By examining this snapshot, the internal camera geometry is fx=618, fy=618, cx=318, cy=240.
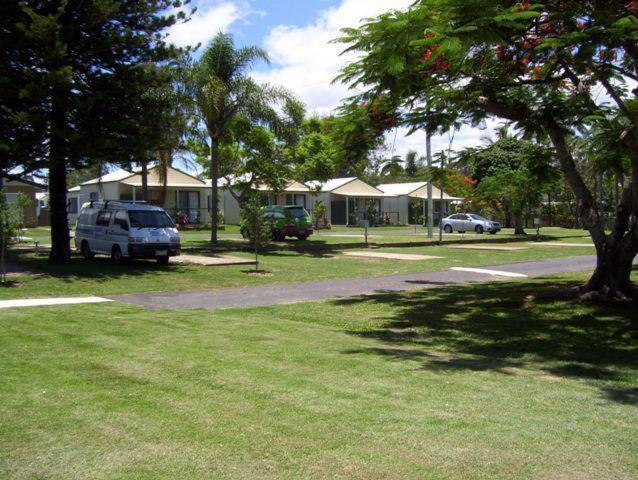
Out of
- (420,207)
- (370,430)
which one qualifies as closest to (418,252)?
(370,430)

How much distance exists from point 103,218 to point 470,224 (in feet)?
101

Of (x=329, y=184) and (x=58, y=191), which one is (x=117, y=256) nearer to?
(x=58, y=191)

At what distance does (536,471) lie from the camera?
13.3ft

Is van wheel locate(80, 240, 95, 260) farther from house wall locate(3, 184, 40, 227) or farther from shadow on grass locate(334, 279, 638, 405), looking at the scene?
house wall locate(3, 184, 40, 227)

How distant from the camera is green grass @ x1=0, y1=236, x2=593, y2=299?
15.5 meters

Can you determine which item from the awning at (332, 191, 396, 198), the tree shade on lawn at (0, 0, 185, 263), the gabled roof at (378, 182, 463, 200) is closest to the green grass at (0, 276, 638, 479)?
the tree shade on lawn at (0, 0, 185, 263)

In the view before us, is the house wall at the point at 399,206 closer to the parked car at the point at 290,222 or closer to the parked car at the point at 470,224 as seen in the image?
the parked car at the point at 470,224

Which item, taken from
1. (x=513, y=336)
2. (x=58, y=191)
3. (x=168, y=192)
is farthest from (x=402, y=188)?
(x=513, y=336)

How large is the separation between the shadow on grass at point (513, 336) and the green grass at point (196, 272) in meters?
4.73

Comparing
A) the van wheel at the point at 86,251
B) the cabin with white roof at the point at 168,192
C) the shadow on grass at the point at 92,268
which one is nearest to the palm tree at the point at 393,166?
the shadow on grass at the point at 92,268

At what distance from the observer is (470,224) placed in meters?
45.2

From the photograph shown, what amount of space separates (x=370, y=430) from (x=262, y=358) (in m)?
2.86

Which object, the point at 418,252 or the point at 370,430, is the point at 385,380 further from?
the point at 418,252

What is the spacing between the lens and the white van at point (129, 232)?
19.1 meters
